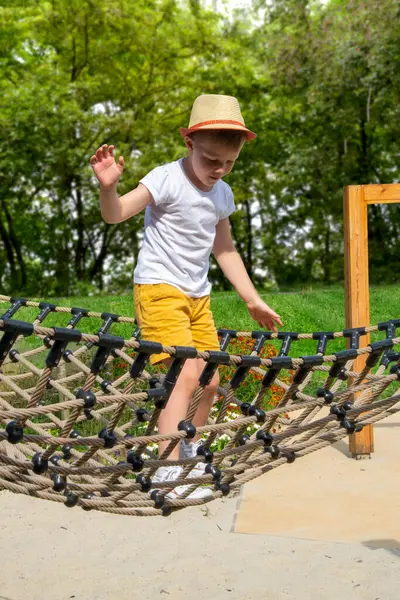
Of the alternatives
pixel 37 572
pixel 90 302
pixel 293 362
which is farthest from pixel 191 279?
pixel 90 302

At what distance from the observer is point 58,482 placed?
2.29 metres

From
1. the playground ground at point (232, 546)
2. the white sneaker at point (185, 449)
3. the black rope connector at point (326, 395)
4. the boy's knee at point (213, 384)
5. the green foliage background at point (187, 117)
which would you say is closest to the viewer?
the black rope connector at point (326, 395)

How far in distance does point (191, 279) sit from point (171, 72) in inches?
527

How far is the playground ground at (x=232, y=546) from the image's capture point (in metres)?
3.15

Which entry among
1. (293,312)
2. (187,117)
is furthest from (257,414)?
(187,117)

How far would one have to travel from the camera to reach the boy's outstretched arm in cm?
245

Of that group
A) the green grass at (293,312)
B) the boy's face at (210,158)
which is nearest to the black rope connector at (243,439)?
the boy's face at (210,158)

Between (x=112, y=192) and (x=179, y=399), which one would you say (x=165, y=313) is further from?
(x=112, y=192)

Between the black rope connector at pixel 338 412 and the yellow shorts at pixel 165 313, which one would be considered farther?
the yellow shorts at pixel 165 313

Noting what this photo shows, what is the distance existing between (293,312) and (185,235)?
6.03 meters

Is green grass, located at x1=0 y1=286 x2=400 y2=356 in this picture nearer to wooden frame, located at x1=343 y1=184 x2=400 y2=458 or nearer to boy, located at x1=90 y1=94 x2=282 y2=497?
wooden frame, located at x1=343 y1=184 x2=400 y2=458

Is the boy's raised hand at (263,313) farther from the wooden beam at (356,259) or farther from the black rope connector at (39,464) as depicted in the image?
the wooden beam at (356,259)

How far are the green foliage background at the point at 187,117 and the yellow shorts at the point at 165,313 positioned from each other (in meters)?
11.6

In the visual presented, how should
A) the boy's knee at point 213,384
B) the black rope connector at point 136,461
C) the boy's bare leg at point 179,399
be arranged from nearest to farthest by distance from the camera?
the black rope connector at point 136,461 < the boy's bare leg at point 179,399 < the boy's knee at point 213,384
